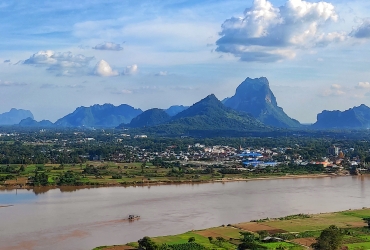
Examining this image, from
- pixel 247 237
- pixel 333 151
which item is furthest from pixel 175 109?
pixel 247 237

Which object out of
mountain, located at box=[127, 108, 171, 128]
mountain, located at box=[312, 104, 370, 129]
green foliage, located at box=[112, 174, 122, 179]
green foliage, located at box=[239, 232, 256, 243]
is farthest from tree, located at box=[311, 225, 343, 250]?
mountain, located at box=[312, 104, 370, 129]

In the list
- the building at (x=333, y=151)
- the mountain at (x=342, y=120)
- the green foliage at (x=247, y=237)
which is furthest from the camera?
the mountain at (x=342, y=120)

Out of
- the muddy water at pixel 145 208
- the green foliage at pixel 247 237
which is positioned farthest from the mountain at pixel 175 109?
the green foliage at pixel 247 237

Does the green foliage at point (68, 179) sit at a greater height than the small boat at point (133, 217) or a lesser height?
greater

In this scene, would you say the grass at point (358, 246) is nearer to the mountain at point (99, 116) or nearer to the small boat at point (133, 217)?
the small boat at point (133, 217)

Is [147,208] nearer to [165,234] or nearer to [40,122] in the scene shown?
[165,234]

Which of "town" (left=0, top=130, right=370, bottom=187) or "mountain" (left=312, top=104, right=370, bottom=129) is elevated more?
"mountain" (left=312, top=104, right=370, bottom=129)

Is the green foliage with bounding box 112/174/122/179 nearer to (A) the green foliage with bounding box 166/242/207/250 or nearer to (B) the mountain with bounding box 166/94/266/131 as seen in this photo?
(A) the green foliage with bounding box 166/242/207/250
